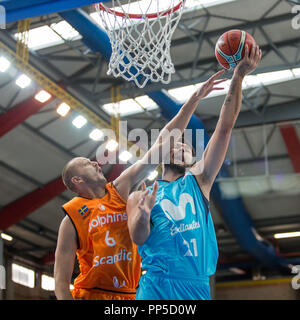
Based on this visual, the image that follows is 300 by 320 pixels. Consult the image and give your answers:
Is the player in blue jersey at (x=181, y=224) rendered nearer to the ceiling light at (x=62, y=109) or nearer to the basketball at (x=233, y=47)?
the basketball at (x=233, y=47)

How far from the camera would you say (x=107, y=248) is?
3631mm

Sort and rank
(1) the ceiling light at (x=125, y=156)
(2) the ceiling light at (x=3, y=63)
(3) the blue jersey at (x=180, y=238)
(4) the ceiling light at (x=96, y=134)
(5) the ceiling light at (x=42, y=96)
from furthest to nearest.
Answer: (1) the ceiling light at (x=125, y=156), (4) the ceiling light at (x=96, y=134), (5) the ceiling light at (x=42, y=96), (2) the ceiling light at (x=3, y=63), (3) the blue jersey at (x=180, y=238)

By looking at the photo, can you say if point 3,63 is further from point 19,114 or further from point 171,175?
point 171,175

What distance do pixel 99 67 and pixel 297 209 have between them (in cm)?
783

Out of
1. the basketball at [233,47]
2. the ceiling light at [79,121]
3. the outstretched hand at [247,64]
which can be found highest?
the ceiling light at [79,121]

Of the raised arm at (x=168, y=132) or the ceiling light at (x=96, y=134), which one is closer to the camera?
the raised arm at (x=168, y=132)

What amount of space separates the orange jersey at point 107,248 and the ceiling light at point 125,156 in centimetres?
793

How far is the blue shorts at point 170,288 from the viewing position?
9.49 ft

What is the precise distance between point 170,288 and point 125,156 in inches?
353

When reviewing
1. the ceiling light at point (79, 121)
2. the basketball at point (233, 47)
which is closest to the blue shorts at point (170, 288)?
the basketball at point (233, 47)

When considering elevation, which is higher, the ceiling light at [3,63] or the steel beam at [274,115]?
the steel beam at [274,115]

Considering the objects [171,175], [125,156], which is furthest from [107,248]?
[125,156]
